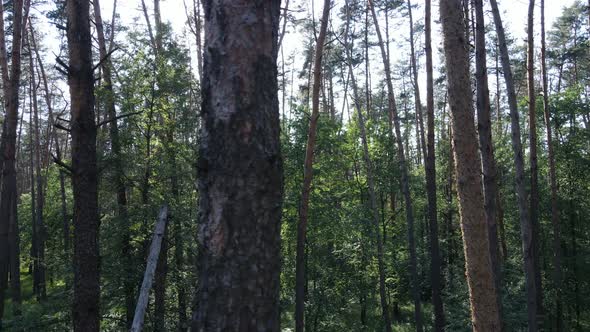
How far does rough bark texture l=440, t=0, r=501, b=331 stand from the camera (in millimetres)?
4852

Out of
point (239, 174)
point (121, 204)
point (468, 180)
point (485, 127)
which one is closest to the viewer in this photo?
point (239, 174)

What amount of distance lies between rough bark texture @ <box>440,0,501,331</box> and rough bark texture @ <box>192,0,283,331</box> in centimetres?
368

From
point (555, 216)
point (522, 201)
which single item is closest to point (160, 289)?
point (522, 201)

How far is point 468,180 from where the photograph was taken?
493 centimetres

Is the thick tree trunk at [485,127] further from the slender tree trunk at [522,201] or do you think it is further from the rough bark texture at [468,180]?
the rough bark texture at [468,180]

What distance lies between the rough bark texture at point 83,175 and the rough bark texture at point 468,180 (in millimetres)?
4149

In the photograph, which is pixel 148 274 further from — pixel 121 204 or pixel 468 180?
pixel 121 204

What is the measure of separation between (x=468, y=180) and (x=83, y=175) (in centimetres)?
432

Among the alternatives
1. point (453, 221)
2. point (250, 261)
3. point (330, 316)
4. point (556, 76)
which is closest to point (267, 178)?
point (250, 261)

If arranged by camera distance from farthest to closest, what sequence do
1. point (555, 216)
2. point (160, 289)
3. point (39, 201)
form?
1. point (39, 201)
2. point (555, 216)
3. point (160, 289)

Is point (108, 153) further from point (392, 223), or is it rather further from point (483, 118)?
point (392, 223)

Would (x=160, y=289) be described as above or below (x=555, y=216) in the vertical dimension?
below

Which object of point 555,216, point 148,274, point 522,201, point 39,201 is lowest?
point 555,216

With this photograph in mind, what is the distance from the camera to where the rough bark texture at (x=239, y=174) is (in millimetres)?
1660
